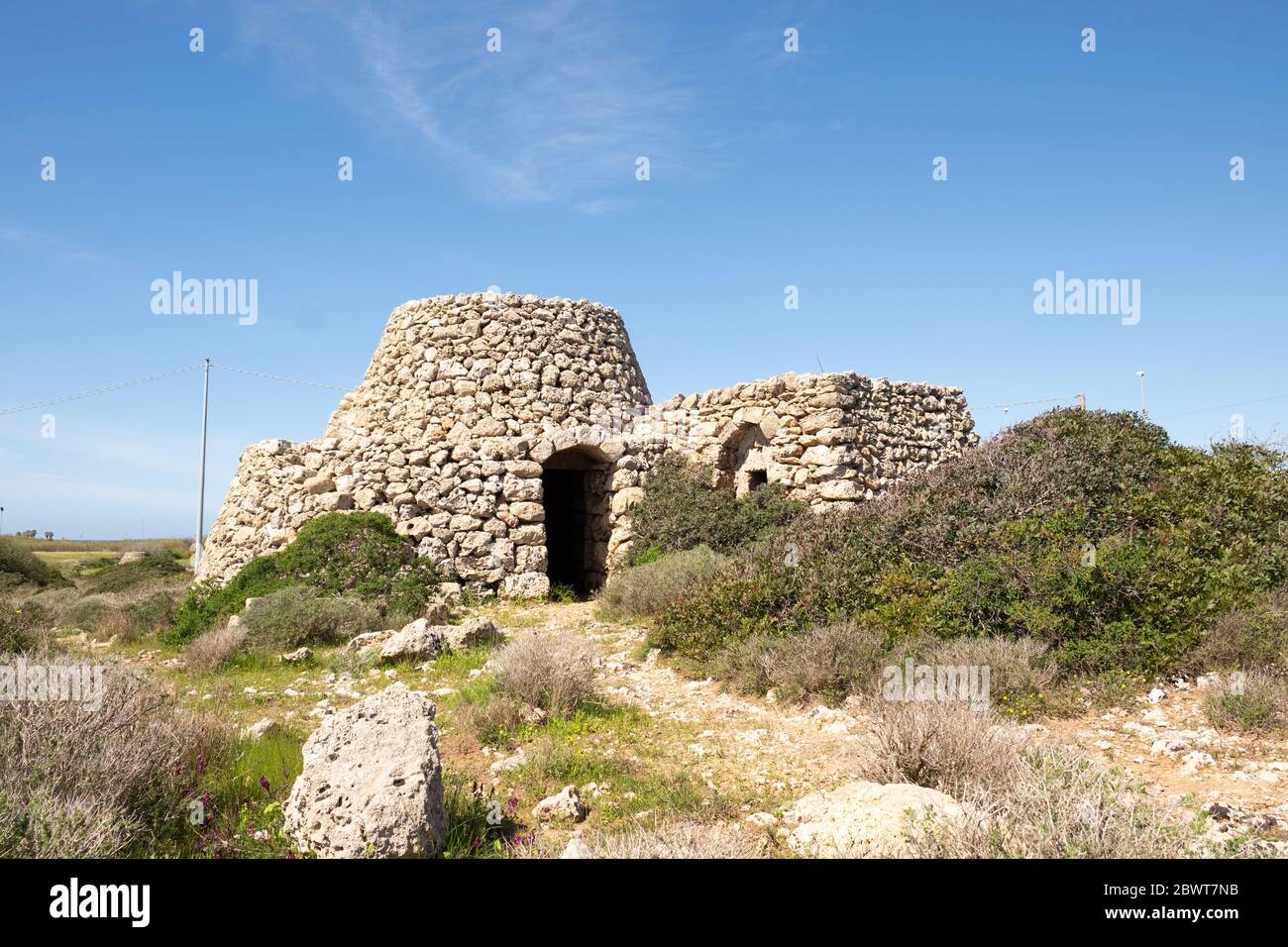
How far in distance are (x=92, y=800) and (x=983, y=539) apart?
749 cm

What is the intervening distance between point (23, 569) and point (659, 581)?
17277 millimetres

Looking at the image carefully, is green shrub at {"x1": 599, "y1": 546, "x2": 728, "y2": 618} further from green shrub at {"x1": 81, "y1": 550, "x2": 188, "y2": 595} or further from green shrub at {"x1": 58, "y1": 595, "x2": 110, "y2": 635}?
green shrub at {"x1": 81, "y1": 550, "x2": 188, "y2": 595}

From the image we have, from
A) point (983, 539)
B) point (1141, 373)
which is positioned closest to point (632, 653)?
point (983, 539)

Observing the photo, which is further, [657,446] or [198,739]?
[657,446]

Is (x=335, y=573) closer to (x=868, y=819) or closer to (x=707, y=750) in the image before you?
(x=707, y=750)

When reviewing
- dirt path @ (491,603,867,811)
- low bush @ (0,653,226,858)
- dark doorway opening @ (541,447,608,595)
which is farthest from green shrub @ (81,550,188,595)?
low bush @ (0,653,226,858)

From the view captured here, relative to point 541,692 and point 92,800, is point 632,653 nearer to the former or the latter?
point 541,692

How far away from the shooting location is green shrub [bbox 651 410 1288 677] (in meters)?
6.69

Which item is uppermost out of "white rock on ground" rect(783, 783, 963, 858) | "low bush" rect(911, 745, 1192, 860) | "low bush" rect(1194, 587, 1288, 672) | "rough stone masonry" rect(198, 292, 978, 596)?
"rough stone masonry" rect(198, 292, 978, 596)

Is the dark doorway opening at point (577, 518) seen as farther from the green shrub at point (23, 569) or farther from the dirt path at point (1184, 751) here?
the green shrub at point (23, 569)

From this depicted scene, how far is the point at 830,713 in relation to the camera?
6.11 meters

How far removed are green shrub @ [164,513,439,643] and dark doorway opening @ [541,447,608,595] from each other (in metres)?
3.05

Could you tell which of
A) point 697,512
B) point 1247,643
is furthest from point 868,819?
point 697,512

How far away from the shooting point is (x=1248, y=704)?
212 inches
